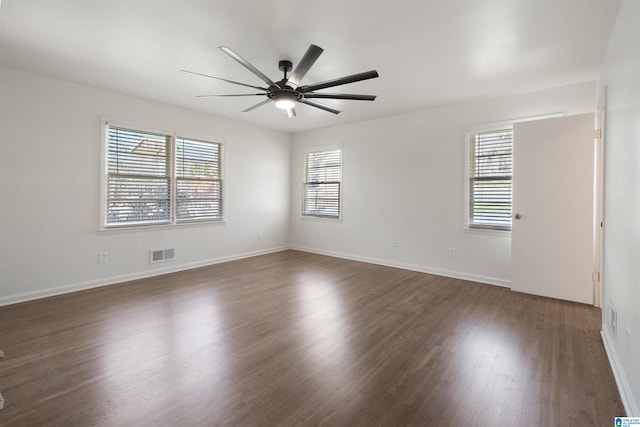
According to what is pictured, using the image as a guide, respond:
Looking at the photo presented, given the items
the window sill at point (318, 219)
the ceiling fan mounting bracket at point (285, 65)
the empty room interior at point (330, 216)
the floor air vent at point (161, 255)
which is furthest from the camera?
the window sill at point (318, 219)

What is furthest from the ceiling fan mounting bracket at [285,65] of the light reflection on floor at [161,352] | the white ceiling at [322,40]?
the light reflection on floor at [161,352]

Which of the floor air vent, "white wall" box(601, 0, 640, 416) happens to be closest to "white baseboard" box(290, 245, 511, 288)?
"white wall" box(601, 0, 640, 416)

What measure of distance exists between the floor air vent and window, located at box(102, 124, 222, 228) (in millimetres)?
443

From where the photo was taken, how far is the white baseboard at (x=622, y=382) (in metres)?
1.65

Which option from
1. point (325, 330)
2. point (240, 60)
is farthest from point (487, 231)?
point (240, 60)

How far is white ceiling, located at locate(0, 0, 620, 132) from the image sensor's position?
2.25m

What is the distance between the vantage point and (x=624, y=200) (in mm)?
1935

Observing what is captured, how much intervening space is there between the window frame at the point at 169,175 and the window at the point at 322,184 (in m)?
1.90

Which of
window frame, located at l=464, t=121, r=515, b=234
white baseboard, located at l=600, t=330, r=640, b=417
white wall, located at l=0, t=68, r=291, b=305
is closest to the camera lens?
white baseboard, located at l=600, t=330, r=640, b=417

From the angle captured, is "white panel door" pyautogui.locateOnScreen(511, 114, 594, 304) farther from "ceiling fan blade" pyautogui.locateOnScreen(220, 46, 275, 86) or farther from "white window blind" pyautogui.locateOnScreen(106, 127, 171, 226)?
"white window blind" pyautogui.locateOnScreen(106, 127, 171, 226)

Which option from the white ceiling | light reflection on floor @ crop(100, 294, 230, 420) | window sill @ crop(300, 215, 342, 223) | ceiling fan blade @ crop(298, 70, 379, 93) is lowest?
light reflection on floor @ crop(100, 294, 230, 420)

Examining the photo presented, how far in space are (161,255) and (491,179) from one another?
201 inches

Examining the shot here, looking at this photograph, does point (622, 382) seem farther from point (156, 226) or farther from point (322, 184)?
point (156, 226)

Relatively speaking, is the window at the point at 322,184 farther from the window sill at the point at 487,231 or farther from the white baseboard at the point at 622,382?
the white baseboard at the point at 622,382
